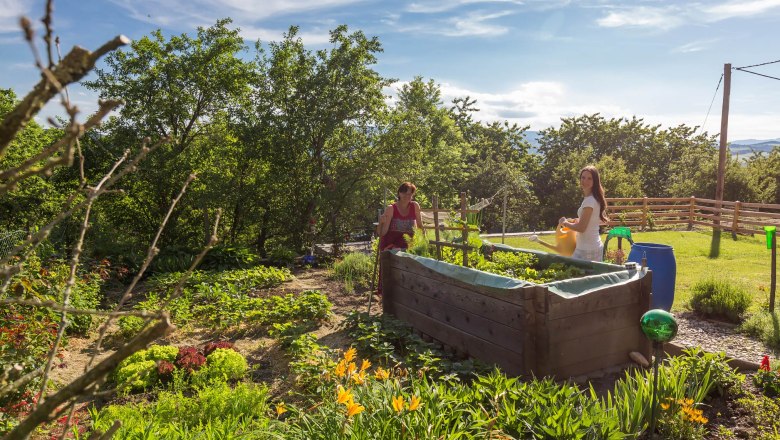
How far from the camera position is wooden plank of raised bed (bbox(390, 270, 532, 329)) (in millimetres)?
3801

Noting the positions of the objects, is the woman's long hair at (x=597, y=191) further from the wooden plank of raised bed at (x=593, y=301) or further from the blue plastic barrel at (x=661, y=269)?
the wooden plank of raised bed at (x=593, y=301)

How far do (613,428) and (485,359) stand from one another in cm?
170

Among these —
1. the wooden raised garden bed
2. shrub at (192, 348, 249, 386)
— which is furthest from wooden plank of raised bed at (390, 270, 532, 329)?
shrub at (192, 348, 249, 386)

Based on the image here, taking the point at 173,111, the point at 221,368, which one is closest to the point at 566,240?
the point at 221,368

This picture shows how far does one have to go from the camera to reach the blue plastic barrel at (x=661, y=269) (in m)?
5.15

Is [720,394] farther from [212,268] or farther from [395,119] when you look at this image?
[395,119]

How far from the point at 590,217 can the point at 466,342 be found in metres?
1.80

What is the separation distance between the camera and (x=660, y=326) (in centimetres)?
260

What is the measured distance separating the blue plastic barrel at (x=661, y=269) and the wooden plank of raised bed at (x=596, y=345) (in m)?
1.19

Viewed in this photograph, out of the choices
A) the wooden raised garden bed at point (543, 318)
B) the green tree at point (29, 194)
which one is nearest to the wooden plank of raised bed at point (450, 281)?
the wooden raised garden bed at point (543, 318)

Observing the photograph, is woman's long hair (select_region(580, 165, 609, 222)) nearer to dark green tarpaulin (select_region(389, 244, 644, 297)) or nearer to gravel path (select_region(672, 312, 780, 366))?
dark green tarpaulin (select_region(389, 244, 644, 297))

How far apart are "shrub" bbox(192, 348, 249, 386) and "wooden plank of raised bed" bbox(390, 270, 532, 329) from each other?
1857mm

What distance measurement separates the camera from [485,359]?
4125mm

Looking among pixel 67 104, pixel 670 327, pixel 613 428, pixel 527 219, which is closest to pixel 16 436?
pixel 67 104
